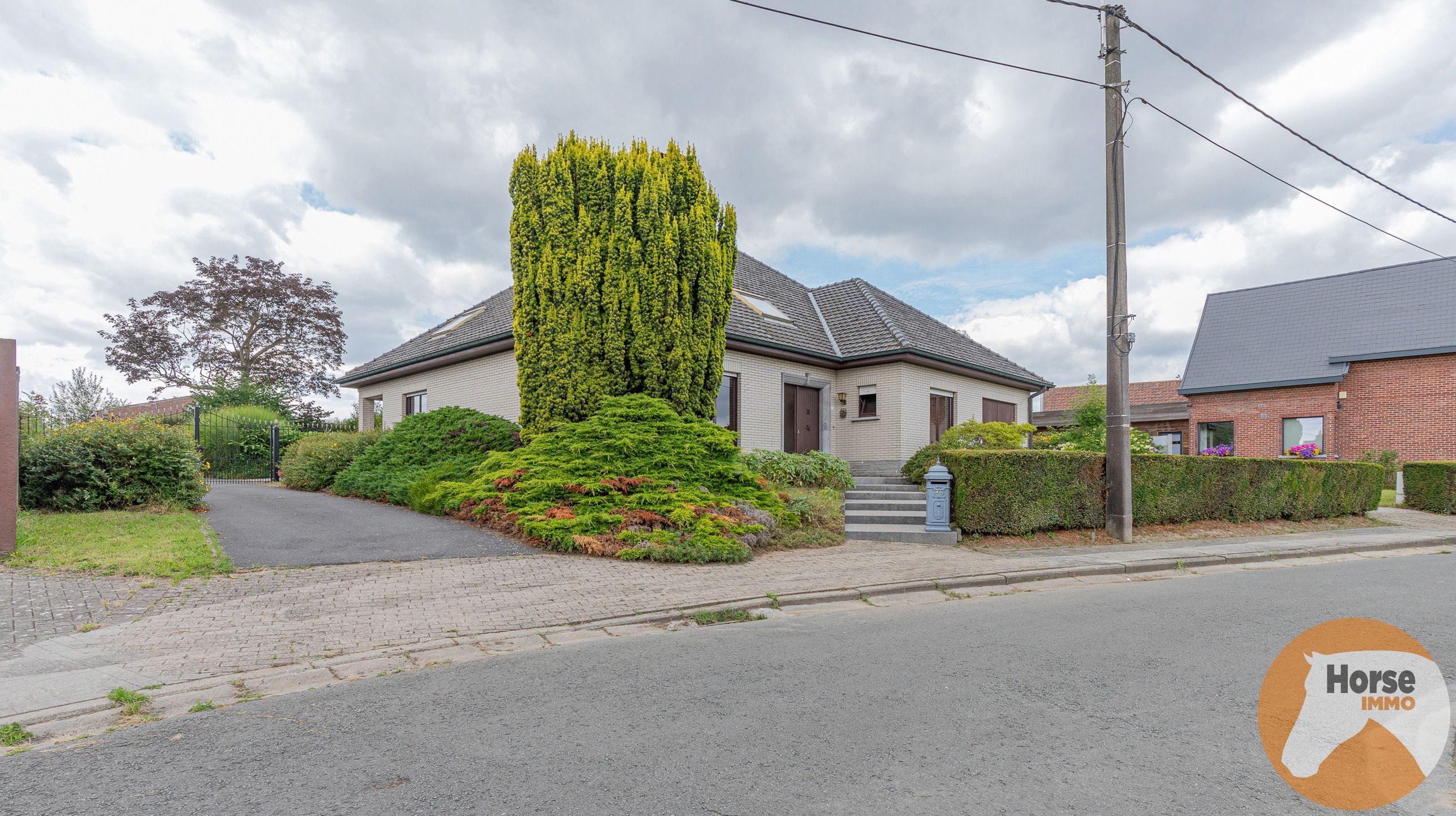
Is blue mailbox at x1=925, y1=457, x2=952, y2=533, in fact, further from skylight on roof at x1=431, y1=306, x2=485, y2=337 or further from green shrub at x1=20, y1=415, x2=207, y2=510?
skylight on roof at x1=431, y1=306, x2=485, y2=337

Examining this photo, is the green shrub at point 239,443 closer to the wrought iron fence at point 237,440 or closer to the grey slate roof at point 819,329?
the wrought iron fence at point 237,440

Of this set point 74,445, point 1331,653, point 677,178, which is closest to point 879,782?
point 1331,653

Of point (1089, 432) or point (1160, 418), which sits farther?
point (1160, 418)

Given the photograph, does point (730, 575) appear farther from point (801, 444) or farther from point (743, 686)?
point (801, 444)

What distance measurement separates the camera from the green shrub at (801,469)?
12344 mm

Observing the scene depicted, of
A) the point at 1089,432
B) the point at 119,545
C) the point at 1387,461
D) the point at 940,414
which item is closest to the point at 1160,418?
the point at 1387,461

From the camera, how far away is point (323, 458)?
51.3 ft

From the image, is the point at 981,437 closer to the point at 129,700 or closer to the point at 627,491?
the point at 627,491

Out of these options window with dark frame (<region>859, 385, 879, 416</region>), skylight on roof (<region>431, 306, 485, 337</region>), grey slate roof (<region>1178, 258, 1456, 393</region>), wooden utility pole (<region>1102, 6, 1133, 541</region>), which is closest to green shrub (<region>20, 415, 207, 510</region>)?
skylight on roof (<region>431, 306, 485, 337</region>)

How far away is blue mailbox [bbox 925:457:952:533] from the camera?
10.7 metres

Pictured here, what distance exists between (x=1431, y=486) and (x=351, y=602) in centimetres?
2361

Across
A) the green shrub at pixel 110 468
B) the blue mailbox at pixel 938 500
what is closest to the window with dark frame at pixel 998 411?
the blue mailbox at pixel 938 500

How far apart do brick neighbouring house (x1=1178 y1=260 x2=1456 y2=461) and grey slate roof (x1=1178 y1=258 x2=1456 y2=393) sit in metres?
0.03

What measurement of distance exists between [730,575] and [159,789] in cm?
542
